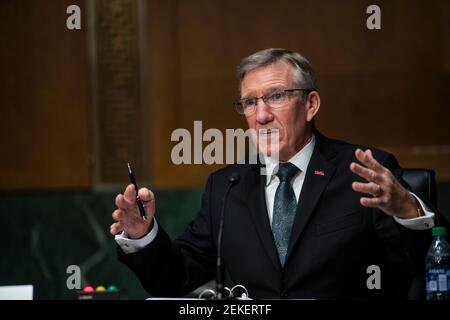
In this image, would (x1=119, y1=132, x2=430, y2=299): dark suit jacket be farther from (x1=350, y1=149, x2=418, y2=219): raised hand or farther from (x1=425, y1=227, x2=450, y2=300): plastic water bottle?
(x1=350, y1=149, x2=418, y2=219): raised hand

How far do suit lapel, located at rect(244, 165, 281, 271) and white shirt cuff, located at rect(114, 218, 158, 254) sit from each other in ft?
1.19

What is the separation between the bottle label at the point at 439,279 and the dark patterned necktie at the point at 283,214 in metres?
0.51

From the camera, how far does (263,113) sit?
2834 millimetres

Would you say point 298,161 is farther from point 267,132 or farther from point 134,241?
point 134,241

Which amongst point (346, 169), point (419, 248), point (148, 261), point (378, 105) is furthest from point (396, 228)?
point (378, 105)

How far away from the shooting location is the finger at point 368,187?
215cm

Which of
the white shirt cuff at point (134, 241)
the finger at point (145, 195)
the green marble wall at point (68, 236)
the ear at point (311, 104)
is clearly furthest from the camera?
the green marble wall at point (68, 236)

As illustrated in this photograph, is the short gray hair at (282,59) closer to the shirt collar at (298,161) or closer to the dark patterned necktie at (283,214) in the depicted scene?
the shirt collar at (298,161)

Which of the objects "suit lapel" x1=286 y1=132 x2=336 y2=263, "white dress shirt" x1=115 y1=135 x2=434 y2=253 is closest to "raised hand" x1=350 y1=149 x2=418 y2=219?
"white dress shirt" x1=115 y1=135 x2=434 y2=253

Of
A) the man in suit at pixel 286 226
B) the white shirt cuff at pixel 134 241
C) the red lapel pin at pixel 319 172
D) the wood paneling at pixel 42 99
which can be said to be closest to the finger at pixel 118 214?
the man in suit at pixel 286 226

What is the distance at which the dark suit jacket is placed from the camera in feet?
8.77

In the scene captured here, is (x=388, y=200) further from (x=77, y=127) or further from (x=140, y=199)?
(x=77, y=127)

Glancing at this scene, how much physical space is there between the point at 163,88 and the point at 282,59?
2.04m

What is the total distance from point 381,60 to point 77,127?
1.90 meters
